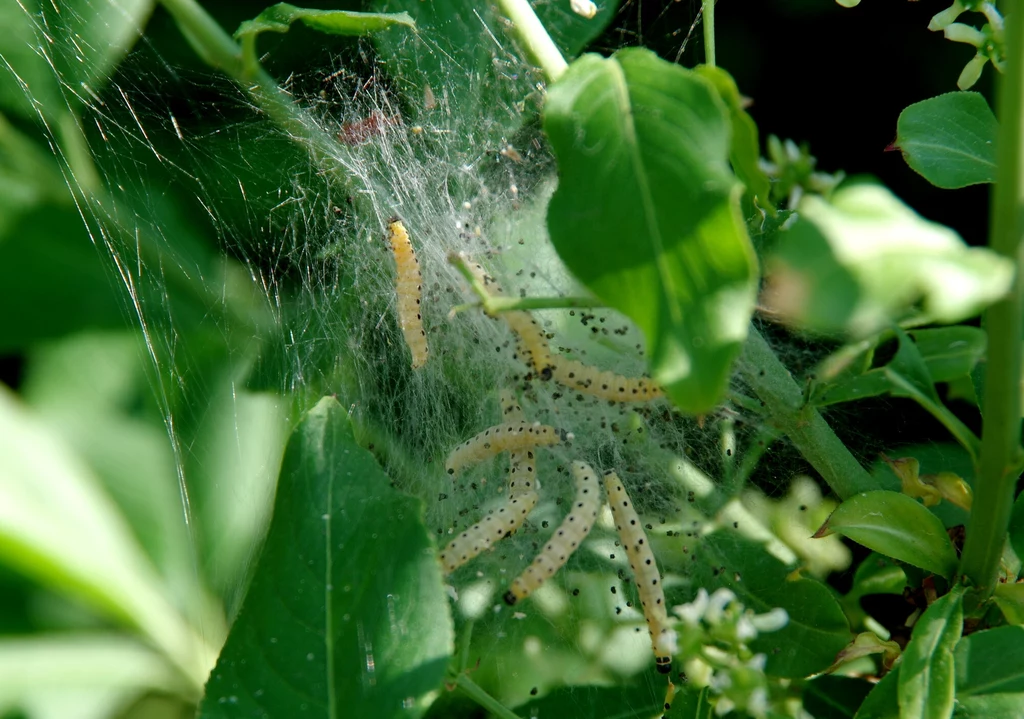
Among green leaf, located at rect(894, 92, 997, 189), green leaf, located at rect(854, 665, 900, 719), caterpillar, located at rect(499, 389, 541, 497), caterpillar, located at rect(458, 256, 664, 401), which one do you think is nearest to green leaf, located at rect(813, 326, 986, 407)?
green leaf, located at rect(894, 92, 997, 189)

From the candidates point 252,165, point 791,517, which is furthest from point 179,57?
point 791,517

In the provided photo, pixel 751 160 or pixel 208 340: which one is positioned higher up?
pixel 751 160

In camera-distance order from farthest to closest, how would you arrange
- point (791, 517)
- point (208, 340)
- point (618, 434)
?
point (208, 340) → point (618, 434) → point (791, 517)

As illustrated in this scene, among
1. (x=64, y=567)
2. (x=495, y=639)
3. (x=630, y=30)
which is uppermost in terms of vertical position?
(x=64, y=567)

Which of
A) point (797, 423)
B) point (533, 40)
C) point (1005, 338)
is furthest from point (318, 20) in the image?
point (1005, 338)

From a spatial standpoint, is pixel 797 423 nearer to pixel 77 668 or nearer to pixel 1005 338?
pixel 1005 338

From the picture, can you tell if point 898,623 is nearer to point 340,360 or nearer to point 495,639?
point 495,639
